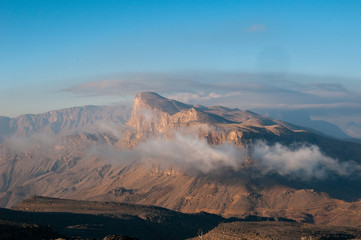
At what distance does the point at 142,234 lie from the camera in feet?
650

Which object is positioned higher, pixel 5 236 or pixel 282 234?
pixel 5 236

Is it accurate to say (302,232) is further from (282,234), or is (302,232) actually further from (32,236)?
(32,236)

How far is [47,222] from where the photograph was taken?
187 metres

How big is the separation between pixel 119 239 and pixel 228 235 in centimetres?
9414

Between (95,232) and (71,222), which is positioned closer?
(95,232)

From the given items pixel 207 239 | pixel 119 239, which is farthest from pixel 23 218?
pixel 119 239

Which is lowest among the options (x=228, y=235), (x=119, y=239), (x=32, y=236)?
(x=228, y=235)

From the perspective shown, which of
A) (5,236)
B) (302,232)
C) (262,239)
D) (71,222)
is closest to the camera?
(5,236)

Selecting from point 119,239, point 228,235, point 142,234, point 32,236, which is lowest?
point 142,234

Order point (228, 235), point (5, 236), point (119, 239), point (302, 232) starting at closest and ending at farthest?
1. point (119, 239)
2. point (5, 236)
3. point (228, 235)
4. point (302, 232)

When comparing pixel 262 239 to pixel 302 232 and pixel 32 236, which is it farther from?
pixel 32 236

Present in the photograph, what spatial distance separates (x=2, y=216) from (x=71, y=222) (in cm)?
3584

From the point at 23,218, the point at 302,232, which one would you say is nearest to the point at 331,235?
the point at 302,232

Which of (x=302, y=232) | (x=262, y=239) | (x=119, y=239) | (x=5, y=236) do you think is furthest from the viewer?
(x=302, y=232)
